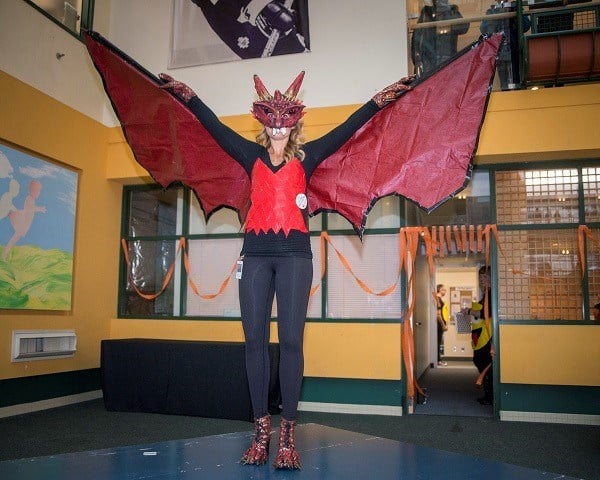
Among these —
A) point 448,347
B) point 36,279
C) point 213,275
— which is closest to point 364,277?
point 213,275

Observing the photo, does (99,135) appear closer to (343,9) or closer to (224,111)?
(224,111)

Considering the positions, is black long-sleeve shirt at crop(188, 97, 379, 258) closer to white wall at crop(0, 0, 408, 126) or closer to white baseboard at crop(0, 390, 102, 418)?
white wall at crop(0, 0, 408, 126)

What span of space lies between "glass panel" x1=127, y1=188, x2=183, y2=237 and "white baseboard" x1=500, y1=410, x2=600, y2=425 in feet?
12.9

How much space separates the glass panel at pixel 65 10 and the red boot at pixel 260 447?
4800mm

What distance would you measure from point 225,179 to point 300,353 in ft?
4.26

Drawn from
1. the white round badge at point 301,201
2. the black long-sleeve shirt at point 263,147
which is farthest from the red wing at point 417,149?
the white round badge at point 301,201

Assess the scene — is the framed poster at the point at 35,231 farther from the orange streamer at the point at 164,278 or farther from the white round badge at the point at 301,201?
the white round badge at the point at 301,201

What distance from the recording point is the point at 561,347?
5297 millimetres

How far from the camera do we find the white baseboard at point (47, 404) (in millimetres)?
5086

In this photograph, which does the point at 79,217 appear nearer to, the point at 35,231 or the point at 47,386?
the point at 35,231

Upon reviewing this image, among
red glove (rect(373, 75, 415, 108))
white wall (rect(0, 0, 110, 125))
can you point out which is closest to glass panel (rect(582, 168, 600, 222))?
red glove (rect(373, 75, 415, 108))

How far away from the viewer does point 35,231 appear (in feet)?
17.5

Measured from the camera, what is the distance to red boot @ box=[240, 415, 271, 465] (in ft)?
8.36

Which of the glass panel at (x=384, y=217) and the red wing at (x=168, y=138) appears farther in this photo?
the glass panel at (x=384, y=217)
